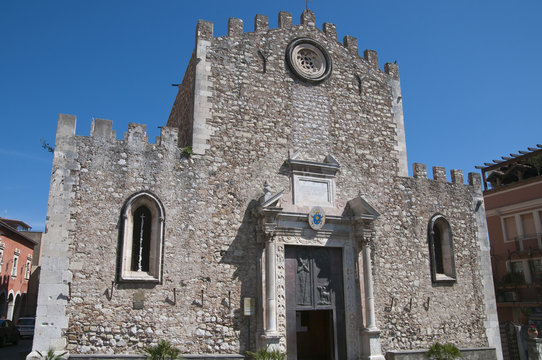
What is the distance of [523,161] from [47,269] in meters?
25.6

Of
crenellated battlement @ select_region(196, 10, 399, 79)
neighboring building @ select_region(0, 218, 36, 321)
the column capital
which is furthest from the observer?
neighboring building @ select_region(0, 218, 36, 321)

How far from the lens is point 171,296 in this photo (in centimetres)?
1077

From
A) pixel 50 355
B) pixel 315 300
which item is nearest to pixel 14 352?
pixel 50 355

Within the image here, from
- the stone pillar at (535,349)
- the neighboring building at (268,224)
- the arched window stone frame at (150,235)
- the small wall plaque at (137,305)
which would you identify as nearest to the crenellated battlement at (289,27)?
the neighboring building at (268,224)

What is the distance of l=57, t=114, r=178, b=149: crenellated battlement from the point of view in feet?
36.4

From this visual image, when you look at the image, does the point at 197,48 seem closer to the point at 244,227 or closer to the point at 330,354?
the point at 244,227

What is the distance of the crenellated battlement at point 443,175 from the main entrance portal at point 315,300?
402 cm

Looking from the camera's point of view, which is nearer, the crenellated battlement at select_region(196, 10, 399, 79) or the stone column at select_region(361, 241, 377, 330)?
the stone column at select_region(361, 241, 377, 330)

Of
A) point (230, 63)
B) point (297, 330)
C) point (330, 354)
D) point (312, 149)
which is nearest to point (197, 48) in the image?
point (230, 63)

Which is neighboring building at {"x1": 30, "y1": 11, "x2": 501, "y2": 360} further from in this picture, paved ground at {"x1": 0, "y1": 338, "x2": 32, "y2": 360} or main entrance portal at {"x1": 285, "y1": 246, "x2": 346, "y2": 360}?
paved ground at {"x1": 0, "y1": 338, "x2": 32, "y2": 360}

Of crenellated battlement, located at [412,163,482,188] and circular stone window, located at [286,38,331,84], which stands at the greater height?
circular stone window, located at [286,38,331,84]

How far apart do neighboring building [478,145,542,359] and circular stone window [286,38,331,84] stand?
16578 mm

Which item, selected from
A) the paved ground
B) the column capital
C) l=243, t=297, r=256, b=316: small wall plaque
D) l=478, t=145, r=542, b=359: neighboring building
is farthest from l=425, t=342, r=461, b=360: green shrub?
l=478, t=145, r=542, b=359: neighboring building

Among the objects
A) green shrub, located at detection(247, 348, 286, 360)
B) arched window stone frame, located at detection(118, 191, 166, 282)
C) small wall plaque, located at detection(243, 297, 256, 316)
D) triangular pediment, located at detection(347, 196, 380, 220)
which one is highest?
triangular pediment, located at detection(347, 196, 380, 220)
